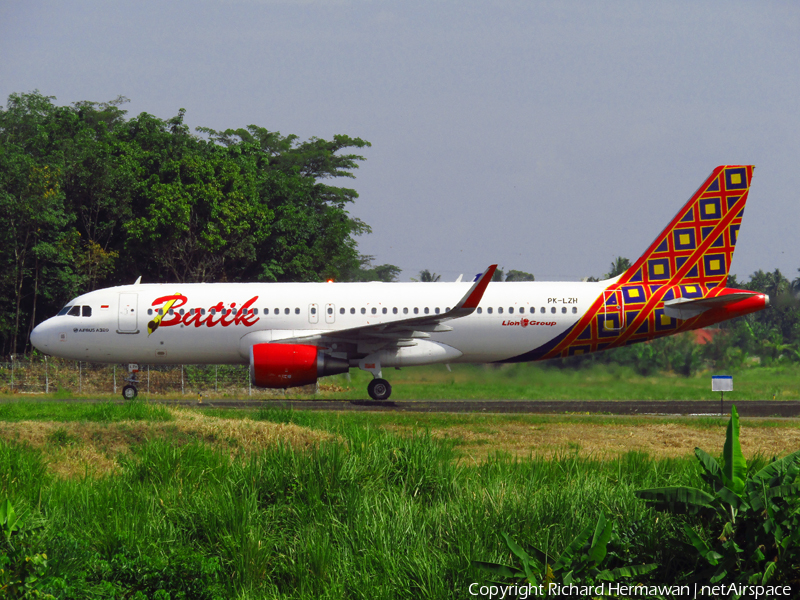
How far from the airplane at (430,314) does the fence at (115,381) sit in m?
5.99

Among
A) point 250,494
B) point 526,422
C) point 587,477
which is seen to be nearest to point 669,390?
point 526,422

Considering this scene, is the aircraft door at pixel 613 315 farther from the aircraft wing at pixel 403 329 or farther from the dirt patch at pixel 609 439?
the dirt patch at pixel 609 439

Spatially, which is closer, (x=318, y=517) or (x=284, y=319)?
(x=318, y=517)

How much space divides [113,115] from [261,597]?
6741cm

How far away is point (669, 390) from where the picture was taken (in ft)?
92.5

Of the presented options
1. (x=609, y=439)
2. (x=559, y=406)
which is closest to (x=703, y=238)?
(x=559, y=406)

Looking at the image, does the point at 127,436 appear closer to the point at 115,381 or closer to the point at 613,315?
the point at 613,315

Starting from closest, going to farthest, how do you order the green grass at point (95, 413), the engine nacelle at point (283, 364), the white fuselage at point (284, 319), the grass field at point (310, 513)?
the grass field at point (310, 513) < the green grass at point (95, 413) < the engine nacelle at point (283, 364) < the white fuselage at point (284, 319)

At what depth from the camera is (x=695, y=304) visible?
80.7ft

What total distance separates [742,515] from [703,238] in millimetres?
20635

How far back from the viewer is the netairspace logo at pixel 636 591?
21.1 ft

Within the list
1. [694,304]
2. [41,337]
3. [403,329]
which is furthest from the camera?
[41,337]

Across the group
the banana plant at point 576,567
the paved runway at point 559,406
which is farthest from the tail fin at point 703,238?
the banana plant at point 576,567

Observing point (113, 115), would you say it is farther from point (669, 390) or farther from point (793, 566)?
point (793, 566)
